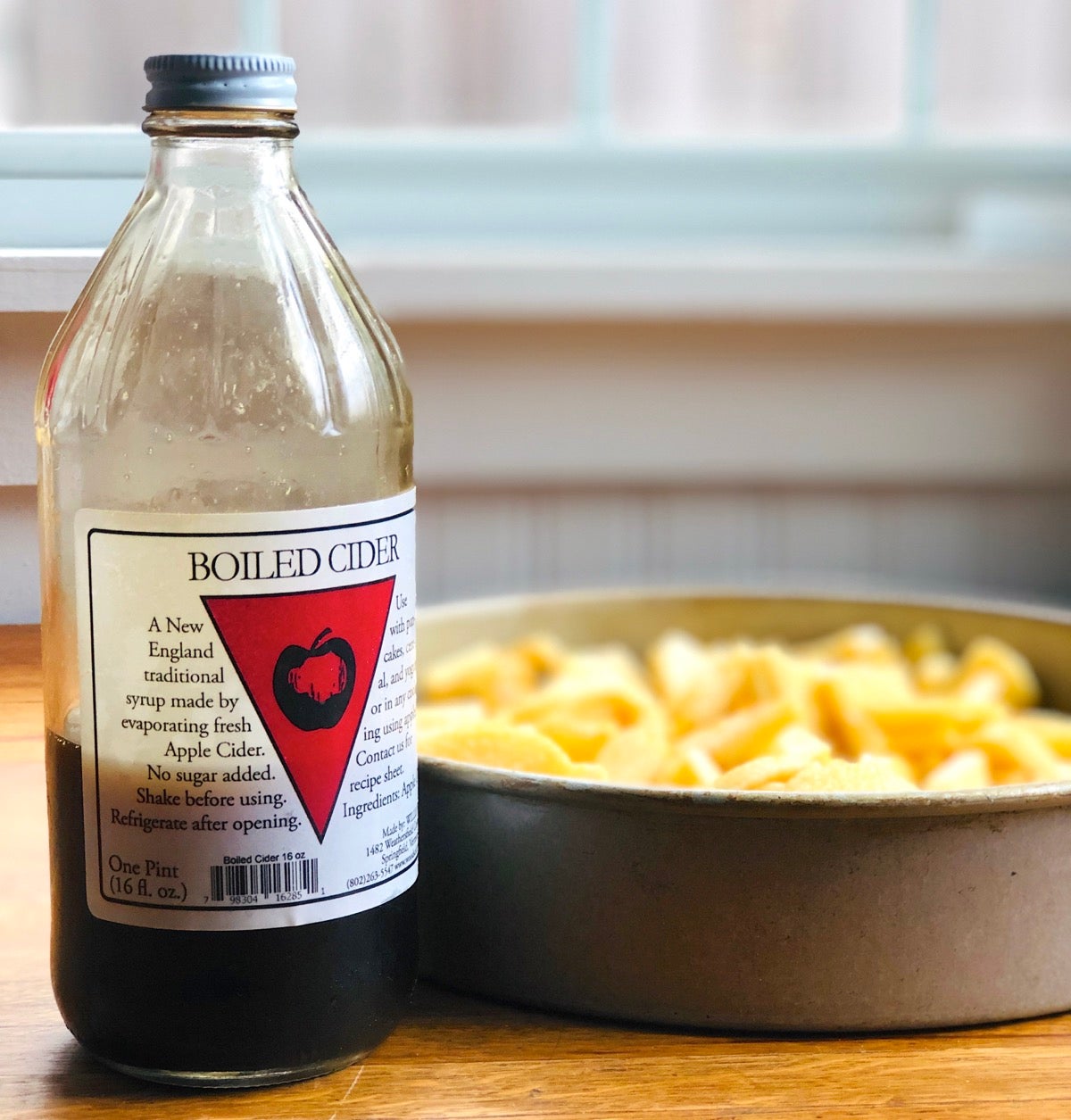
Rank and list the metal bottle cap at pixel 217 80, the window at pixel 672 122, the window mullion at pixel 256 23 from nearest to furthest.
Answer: the metal bottle cap at pixel 217 80, the window mullion at pixel 256 23, the window at pixel 672 122

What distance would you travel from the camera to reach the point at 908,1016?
20.1 inches

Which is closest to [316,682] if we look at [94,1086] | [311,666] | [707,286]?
[311,666]

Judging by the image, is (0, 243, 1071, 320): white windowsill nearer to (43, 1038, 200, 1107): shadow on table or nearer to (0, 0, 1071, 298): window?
(0, 0, 1071, 298): window

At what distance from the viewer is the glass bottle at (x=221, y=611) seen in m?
0.44

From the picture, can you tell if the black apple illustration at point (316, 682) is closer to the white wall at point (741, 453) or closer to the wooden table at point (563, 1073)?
the wooden table at point (563, 1073)

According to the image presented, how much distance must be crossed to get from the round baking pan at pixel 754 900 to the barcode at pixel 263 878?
8cm

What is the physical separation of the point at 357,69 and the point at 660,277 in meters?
0.35

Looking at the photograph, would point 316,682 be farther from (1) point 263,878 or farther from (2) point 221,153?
(2) point 221,153

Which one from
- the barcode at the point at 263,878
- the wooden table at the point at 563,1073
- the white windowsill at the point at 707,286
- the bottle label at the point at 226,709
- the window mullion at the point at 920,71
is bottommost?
the wooden table at the point at 563,1073

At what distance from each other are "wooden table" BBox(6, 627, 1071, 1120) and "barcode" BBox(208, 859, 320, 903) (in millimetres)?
67

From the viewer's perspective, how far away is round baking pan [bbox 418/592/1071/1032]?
0.49 meters

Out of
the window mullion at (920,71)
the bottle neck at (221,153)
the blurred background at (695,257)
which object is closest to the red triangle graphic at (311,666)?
the bottle neck at (221,153)

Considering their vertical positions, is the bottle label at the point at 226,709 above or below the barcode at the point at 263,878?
above

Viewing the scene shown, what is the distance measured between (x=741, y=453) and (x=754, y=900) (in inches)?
27.8
